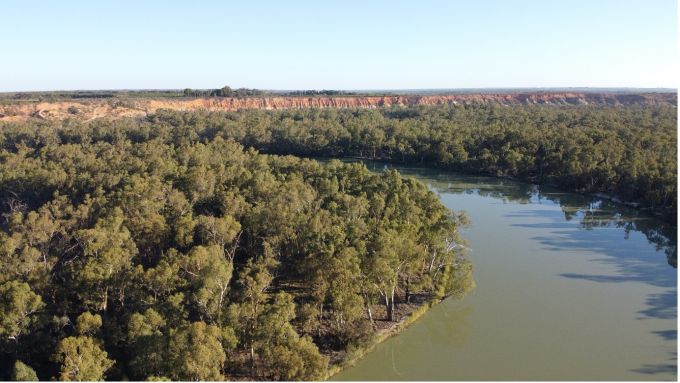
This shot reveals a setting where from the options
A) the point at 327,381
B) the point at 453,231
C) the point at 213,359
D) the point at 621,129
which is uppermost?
the point at 621,129

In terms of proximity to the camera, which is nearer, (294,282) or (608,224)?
(294,282)

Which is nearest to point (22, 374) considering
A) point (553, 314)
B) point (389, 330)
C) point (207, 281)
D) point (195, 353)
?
point (195, 353)

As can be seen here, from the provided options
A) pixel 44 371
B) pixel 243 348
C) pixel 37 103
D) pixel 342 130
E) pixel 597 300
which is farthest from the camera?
pixel 37 103

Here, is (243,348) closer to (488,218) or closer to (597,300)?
(597,300)

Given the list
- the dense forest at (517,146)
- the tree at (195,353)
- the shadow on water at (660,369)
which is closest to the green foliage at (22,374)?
the tree at (195,353)

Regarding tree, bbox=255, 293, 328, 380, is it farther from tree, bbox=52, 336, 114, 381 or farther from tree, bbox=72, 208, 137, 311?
tree, bbox=72, 208, 137, 311

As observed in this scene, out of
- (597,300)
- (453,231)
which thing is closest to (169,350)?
(453,231)

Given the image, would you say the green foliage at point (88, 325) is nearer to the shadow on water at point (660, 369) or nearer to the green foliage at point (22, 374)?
the green foliage at point (22, 374)
